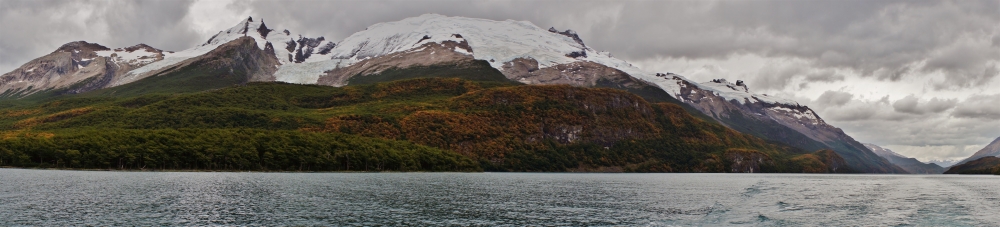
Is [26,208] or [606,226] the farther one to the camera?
[26,208]

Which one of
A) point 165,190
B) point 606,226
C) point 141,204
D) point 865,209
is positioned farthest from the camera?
point 165,190

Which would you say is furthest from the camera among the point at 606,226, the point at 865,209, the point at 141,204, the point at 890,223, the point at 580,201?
the point at 580,201

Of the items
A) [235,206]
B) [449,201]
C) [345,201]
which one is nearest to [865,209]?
[449,201]

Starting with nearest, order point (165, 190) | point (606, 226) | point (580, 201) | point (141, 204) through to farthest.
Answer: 1. point (606, 226)
2. point (141, 204)
3. point (580, 201)
4. point (165, 190)

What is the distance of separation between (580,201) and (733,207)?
20.0 metres

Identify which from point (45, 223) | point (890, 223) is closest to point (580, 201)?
point (890, 223)

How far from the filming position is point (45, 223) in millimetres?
63656

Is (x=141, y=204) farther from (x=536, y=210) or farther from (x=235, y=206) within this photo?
(x=536, y=210)

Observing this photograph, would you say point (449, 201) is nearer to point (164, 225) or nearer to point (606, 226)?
point (606, 226)

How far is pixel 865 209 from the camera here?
92000 millimetres

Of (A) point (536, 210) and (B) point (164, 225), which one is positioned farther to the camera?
(A) point (536, 210)

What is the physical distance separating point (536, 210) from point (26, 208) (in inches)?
2104

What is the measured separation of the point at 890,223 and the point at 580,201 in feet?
128

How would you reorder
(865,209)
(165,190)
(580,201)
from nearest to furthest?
(865,209) < (580,201) < (165,190)
